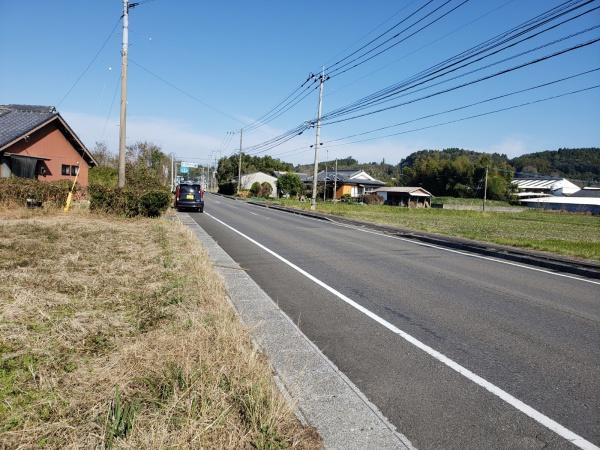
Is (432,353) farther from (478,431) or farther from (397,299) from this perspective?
(397,299)

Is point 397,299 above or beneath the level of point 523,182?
beneath

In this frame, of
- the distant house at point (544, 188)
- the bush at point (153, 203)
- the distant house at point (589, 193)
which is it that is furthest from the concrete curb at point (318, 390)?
the distant house at point (544, 188)

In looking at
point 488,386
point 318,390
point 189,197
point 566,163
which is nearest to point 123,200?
point 189,197

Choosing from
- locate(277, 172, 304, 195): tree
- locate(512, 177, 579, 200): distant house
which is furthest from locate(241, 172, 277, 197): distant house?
locate(512, 177, 579, 200): distant house

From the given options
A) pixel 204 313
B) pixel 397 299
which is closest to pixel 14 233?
pixel 204 313

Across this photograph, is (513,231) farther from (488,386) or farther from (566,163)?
(566,163)

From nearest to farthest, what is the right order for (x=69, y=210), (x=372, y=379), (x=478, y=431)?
(x=478, y=431), (x=372, y=379), (x=69, y=210)

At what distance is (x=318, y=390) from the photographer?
145 inches

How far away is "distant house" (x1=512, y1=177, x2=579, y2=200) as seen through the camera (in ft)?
352

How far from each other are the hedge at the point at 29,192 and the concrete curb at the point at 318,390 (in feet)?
50.2

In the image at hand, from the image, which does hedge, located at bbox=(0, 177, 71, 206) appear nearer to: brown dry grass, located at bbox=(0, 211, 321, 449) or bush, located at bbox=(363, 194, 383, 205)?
brown dry grass, located at bbox=(0, 211, 321, 449)

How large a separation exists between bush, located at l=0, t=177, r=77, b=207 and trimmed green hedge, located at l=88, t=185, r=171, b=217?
6.43 feet

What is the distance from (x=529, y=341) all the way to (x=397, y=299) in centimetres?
225

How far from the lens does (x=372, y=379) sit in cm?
410
